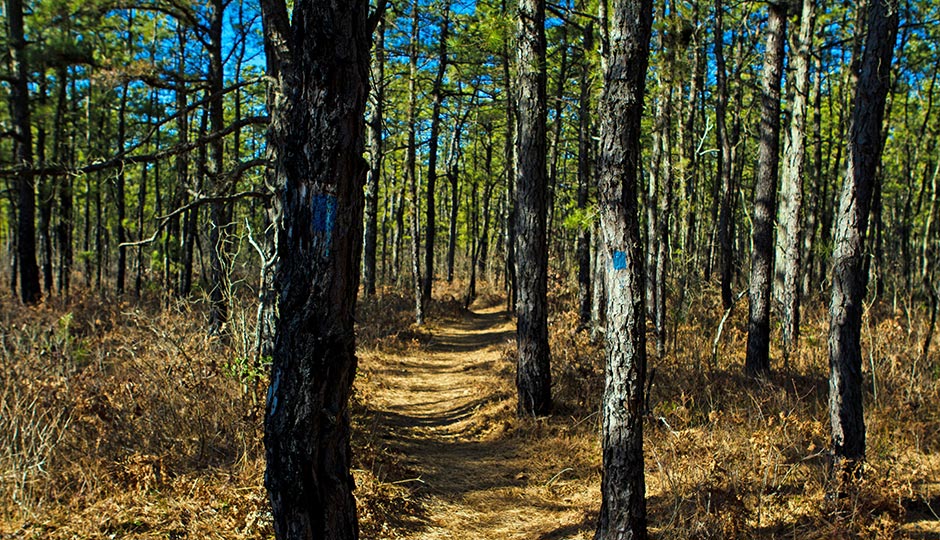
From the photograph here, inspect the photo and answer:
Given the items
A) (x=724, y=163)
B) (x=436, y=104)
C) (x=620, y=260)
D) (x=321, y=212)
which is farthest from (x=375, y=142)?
(x=321, y=212)

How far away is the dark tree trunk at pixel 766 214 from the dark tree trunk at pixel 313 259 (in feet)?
24.2

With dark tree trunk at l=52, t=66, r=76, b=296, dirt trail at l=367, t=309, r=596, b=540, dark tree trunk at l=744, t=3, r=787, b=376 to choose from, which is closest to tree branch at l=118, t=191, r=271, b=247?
dirt trail at l=367, t=309, r=596, b=540

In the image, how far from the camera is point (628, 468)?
14.1ft

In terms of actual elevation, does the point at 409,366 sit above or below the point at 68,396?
below

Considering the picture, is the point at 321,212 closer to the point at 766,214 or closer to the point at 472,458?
the point at 472,458

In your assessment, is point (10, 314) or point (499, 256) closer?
point (10, 314)

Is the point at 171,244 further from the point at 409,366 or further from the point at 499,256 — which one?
the point at 499,256

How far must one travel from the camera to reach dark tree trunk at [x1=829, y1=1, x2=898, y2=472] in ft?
16.0

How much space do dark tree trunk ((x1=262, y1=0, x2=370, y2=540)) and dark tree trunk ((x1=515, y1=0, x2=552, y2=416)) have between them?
4951 millimetres

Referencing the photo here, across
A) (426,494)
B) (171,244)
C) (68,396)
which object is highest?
(171,244)

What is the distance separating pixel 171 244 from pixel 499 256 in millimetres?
20121

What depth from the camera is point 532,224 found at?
26.0 feet

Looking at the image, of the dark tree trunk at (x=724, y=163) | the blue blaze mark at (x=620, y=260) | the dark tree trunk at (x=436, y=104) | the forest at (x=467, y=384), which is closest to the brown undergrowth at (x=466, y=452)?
the forest at (x=467, y=384)

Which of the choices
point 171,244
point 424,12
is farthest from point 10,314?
point 424,12
